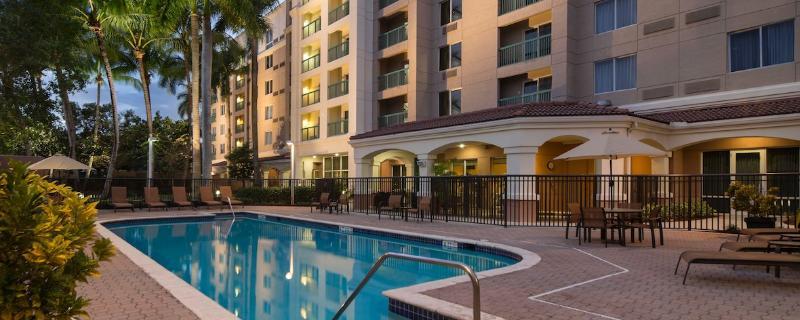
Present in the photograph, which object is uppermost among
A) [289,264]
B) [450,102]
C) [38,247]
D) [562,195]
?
[450,102]

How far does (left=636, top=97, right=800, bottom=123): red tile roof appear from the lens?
15.1 meters

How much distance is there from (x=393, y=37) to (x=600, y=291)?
83.1ft

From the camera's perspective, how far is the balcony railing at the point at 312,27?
113 ft

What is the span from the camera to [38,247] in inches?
105

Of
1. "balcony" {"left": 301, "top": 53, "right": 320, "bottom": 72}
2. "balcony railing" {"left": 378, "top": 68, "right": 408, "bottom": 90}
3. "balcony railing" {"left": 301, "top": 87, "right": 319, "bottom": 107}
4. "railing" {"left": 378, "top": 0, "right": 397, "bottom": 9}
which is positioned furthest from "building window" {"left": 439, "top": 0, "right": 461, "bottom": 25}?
"balcony railing" {"left": 301, "top": 87, "right": 319, "bottom": 107}

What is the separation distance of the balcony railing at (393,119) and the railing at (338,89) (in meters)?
2.92

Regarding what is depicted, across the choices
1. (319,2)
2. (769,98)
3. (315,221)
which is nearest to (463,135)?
(315,221)

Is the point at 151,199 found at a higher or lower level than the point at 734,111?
lower

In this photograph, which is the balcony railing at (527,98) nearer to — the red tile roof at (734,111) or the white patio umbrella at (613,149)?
the red tile roof at (734,111)

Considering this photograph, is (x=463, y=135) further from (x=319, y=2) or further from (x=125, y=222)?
(x=319, y=2)

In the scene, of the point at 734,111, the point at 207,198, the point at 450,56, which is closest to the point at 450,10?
the point at 450,56

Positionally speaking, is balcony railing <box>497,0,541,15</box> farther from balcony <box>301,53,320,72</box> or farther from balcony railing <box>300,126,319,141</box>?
balcony railing <box>300,126,319,141</box>

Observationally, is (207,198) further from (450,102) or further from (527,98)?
(527,98)

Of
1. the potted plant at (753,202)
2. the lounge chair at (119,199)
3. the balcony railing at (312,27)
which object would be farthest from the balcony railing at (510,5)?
the lounge chair at (119,199)
